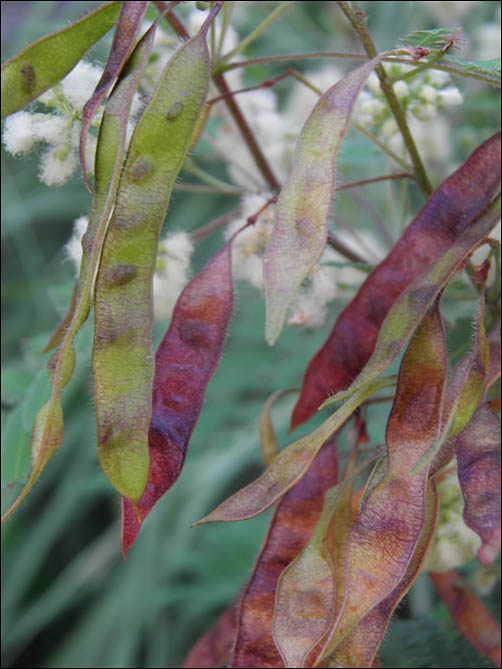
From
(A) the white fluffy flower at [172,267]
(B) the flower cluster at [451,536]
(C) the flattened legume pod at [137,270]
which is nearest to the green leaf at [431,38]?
(C) the flattened legume pod at [137,270]

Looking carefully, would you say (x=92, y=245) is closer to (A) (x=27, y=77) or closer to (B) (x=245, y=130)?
(A) (x=27, y=77)

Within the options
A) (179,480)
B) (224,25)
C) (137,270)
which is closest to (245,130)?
(224,25)

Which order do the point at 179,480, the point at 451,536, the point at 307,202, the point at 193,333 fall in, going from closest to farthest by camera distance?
the point at 307,202, the point at 193,333, the point at 451,536, the point at 179,480

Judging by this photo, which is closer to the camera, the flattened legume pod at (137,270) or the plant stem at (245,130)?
the flattened legume pod at (137,270)

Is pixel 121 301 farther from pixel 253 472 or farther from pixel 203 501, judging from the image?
pixel 253 472

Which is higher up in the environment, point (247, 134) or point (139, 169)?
point (247, 134)

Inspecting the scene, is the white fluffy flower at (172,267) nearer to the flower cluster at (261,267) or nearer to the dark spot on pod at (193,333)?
the flower cluster at (261,267)
